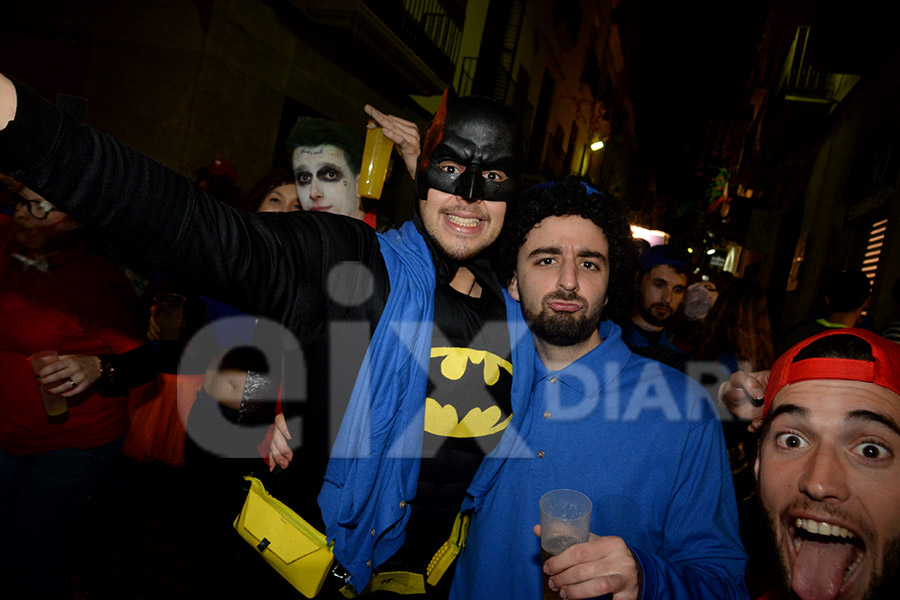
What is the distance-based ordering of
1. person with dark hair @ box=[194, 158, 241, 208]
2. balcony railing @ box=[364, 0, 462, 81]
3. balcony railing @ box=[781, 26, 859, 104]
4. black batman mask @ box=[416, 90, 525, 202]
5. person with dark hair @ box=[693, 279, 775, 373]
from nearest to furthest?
black batman mask @ box=[416, 90, 525, 202] < person with dark hair @ box=[693, 279, 775, 373] < person with dark hair @ box=[194, 158, 241, 208] < balcony railing @ box=[364, 0, 462, 81] < balcony railing @ box=[781, 26, 859, 104]

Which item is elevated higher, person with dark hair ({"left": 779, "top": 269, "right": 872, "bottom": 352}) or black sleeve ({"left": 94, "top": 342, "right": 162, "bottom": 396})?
person with dark hair ({"left": 779, "top": 269, "right": 872, "bottom": 352})

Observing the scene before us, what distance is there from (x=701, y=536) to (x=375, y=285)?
1.33 metres

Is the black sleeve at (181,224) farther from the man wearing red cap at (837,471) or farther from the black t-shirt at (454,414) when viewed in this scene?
the man wearing red cap at (837,471)

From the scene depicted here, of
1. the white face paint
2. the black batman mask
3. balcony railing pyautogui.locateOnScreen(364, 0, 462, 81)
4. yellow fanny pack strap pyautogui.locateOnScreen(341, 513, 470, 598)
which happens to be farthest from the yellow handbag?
balcony railing pyautogui.locateOnScreen(364, 0, 462, 81)

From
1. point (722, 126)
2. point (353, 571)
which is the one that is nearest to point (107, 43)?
point (353, 571)

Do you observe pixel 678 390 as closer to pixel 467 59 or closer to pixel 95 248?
pixel 95 248

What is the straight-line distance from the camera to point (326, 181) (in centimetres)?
311

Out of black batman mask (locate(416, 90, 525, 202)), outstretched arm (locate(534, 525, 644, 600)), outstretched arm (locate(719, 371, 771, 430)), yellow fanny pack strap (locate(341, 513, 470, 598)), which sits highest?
black batman mask (locate(416, 90, 525, 202))

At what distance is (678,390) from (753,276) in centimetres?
1895

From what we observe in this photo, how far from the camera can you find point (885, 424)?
132 centimetres

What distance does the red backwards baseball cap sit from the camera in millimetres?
1372

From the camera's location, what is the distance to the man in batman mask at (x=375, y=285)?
1.01 meters

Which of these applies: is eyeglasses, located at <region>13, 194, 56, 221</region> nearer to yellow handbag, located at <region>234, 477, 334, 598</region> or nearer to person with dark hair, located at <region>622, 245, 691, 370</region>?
yellow handbag, located at <region>234, 477, 334, 598</region>

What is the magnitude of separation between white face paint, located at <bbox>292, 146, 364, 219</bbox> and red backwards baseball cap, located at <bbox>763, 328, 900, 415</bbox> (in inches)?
92.6
